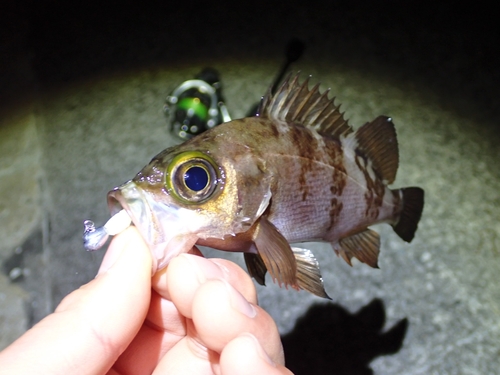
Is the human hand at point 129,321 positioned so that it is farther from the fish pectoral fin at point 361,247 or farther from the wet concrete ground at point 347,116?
the wet concrete ground at point 347,116

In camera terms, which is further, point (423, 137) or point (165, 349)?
point (423, 137)

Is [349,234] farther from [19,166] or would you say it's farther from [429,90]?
[19,166]

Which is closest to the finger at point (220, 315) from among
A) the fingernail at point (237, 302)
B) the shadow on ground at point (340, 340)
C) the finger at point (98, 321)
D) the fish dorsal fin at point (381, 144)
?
the fingernail at point (237, 302)

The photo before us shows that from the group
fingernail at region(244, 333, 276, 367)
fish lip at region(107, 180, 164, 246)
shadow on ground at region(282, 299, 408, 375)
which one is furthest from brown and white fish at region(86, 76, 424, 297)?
shadow on ground at region(282, 299, 408, 375)

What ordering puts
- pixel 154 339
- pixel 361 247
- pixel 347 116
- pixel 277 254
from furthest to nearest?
1. pixel 347 116
2. pixel 361 247
3. pixel 154 339
4. pixel 277 254

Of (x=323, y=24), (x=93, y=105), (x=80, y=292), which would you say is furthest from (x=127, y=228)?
(x=323, y=24)

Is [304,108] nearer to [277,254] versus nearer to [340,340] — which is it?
[277,254]

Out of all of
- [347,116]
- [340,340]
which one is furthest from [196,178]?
[347,116]
